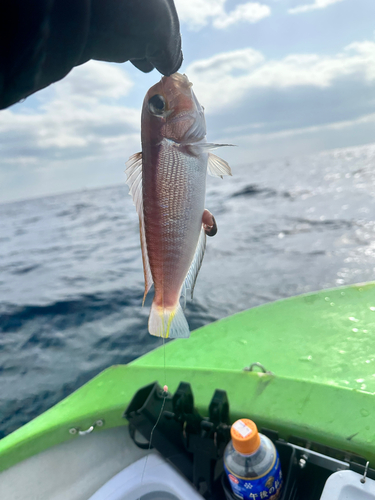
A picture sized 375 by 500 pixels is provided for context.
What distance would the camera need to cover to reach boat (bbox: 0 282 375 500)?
187 cm

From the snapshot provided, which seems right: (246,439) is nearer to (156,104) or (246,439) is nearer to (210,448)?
(210,448)

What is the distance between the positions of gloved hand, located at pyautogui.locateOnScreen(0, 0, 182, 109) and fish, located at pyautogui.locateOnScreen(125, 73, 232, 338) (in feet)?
0.54

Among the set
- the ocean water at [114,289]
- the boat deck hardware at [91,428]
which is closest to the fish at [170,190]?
the boat deck hardware at [91,428]

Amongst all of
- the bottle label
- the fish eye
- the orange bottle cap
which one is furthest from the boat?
the fish eye

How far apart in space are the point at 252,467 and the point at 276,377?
0.81 metres

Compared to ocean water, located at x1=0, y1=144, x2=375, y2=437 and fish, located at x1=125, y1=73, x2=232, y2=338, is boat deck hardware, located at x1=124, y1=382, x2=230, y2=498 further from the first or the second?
ocean water, located at x1=0, y1=144, x2=375, y2=437

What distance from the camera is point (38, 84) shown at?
48.1 inches

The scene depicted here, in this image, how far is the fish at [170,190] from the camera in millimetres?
1405

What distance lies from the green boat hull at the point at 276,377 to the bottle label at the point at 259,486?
37 cm

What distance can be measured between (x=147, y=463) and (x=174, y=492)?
293 millimetres

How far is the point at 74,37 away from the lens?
1199mm

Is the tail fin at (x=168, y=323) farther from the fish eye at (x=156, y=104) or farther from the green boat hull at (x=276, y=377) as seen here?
the fish eye at (x=156, y=104)

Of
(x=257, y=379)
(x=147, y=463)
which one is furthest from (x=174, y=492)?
(x=257, y=379)

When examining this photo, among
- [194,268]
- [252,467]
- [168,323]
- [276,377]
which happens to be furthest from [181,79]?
[276,377]
